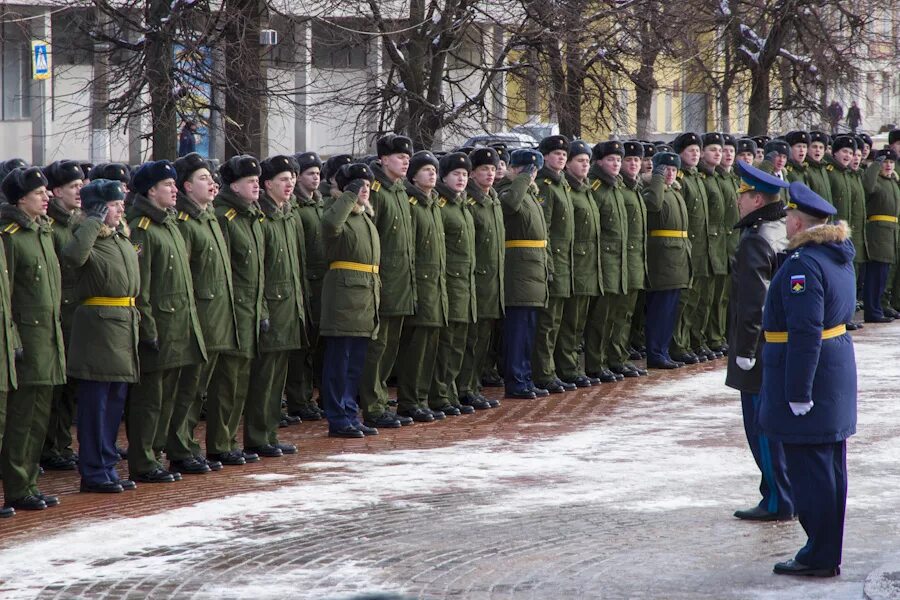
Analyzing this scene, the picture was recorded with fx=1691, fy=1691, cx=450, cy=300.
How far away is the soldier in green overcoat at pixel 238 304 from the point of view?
1045cm

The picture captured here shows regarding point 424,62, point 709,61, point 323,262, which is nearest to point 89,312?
point 323,262

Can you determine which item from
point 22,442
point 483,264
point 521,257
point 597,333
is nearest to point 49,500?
point 22,442

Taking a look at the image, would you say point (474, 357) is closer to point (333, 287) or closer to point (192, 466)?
point (333, 287)

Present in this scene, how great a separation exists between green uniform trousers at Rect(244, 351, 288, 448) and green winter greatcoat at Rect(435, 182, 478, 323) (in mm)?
1966

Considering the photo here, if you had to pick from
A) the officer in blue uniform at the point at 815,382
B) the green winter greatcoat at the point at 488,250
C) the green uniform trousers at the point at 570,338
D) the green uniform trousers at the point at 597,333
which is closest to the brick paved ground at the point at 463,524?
the officer in blue uniform at the point at 815,382

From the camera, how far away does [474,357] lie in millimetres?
13141

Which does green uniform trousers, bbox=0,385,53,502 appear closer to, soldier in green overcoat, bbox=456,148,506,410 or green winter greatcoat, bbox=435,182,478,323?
green winter greatcoat, bbox=435,182,478,323

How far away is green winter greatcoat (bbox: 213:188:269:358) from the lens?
10500 millimetres

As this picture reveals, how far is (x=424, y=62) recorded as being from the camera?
1959cm

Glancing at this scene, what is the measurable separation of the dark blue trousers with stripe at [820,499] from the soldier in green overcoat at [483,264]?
217 inches

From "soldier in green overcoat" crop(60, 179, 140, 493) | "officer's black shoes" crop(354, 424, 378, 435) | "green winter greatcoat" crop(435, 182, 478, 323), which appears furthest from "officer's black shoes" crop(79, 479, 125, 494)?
"green winter greatcoat" crop(435, 182, 478, 323)

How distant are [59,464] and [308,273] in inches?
102

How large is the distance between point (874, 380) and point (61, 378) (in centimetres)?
760

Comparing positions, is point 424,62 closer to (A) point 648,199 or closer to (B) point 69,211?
(A) point 648,199
